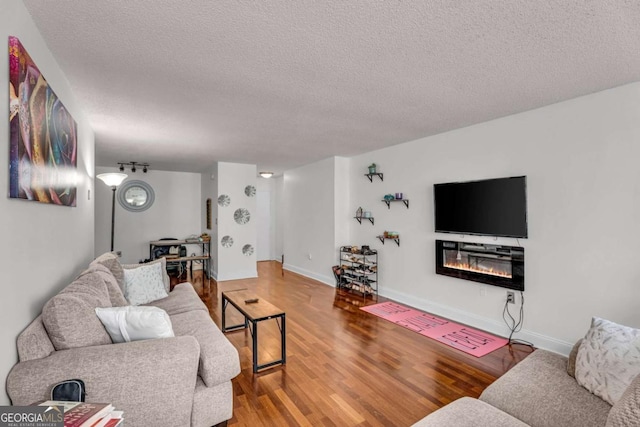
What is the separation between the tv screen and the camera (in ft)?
10.6

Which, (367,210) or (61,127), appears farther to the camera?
(367,210)

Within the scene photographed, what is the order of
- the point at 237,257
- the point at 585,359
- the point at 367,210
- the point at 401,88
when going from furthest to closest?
the point at 237,257 → the point at 367,210 → the point at 401,88 → the point at 585,359

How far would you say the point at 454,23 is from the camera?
1703 millimetres

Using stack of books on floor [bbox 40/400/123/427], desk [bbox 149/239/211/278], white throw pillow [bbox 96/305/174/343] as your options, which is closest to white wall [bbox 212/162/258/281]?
desk [bbox 149/239/211/278]

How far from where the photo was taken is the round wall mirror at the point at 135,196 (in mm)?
6895

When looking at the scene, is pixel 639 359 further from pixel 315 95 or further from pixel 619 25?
pixel 315 95

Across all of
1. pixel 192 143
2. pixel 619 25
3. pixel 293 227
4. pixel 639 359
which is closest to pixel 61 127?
pixel 192 143

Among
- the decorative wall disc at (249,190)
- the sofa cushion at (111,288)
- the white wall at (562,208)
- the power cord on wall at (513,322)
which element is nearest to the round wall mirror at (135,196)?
the decorative wall disc at (249,190)

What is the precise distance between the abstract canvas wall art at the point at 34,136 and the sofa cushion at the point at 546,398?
2.60 m

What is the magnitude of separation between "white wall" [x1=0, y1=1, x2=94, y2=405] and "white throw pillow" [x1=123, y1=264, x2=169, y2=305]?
0.56m

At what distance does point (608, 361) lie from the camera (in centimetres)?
159

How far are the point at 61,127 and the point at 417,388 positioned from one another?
3.24m

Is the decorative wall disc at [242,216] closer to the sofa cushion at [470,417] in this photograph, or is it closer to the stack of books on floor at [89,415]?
the stack of books on floor at [89,415]

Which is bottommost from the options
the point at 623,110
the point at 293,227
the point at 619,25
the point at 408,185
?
the point at 293,227
